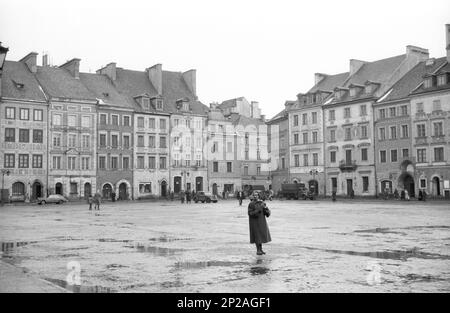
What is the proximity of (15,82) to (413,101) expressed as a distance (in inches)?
1748

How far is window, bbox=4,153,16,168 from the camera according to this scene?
6091cm

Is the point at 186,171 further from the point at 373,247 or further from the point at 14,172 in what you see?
the point at 373,247

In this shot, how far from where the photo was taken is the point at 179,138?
76.6 m

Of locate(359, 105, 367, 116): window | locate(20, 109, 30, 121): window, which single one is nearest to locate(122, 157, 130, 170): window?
locate(20, 109, 30, 121): window

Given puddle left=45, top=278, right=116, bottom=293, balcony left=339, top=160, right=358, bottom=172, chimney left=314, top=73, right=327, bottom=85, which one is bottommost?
puddle left=45, top=278, right=116, bottom=293

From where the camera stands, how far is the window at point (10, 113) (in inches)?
2394

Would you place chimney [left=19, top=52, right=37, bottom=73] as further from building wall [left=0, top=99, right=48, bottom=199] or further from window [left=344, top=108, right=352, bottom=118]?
window [left=344, top=108, right=352, bottom=118]

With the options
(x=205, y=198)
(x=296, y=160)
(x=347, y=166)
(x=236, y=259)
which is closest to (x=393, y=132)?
(x=347, y=166)

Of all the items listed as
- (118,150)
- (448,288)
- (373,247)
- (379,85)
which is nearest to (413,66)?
(379,85)

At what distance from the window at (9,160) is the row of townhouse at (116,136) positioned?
0.36 feet

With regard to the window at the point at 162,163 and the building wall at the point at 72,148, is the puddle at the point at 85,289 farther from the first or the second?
the window at the point at 162,163

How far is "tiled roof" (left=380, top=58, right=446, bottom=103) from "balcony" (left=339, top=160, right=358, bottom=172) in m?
8.74

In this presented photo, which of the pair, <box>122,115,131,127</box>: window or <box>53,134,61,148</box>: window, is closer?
<box>53,134,61,148</box>: window
